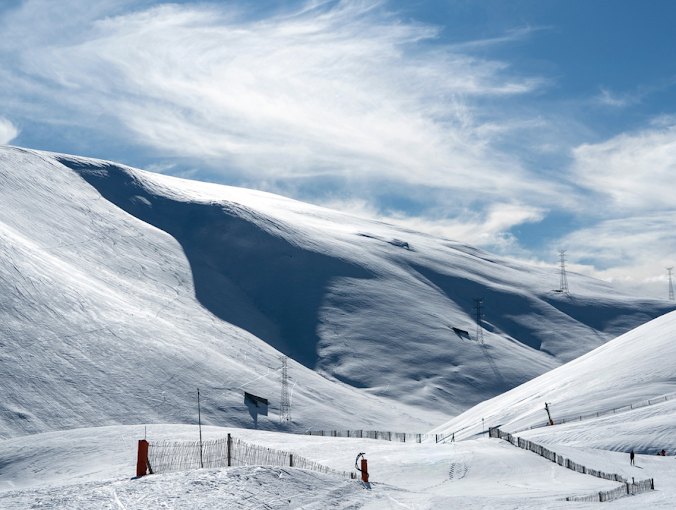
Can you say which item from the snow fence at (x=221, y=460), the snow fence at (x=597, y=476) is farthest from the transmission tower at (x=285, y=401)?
the snow fence at (x=597, y=476)

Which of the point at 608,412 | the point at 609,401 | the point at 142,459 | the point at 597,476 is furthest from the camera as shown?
the point at 609,401

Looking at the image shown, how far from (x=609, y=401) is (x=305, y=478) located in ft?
143

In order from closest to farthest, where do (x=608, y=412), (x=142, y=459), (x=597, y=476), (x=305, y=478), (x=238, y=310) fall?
(x=142, y=459) < (x=305, y=478) < (x=597, y=476) < (x=608, y=412) < (x=238, y=310)

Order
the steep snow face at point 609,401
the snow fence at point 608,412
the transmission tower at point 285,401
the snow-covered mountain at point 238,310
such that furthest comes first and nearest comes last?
the transmission tower at point 285,401
the snow-covered mountain at point 238,310
the snow fence at point 608,412
the steep snow face at point 609,401

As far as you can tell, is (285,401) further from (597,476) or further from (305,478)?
(305,478)

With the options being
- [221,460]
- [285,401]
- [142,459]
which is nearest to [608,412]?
[221,460]

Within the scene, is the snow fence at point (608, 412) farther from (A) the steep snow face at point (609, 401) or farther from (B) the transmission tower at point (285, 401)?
(B) the transmission tower at point (285, 401)

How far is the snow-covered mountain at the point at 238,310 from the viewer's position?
7812 centimetres

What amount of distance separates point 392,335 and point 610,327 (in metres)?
62.0

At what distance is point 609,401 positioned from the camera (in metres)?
55.4

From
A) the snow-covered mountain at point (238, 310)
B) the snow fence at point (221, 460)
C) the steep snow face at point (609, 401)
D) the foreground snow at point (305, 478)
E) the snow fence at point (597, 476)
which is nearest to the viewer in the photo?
the foreground snow at point (305, 478)

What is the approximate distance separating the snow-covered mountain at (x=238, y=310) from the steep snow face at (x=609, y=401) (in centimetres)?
2673

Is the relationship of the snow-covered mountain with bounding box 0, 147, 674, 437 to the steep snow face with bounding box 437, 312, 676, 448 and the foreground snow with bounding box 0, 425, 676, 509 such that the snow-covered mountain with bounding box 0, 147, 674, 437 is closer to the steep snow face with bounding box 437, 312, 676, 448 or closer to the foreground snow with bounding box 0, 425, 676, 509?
the steep snow face with bounding box 437, 312, 676, 448

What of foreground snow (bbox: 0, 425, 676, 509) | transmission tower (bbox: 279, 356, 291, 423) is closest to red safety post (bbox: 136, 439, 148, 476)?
foreground snow (bbox: 0, 425, 676, 509)
